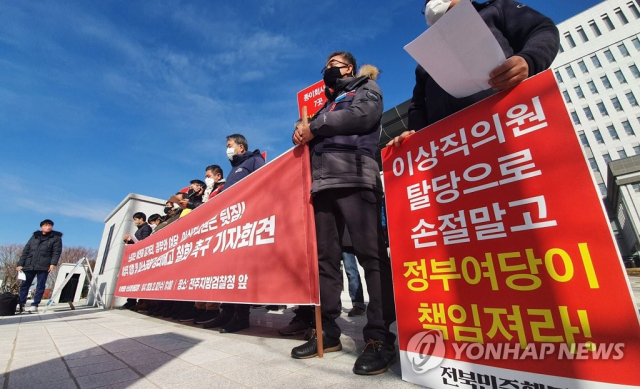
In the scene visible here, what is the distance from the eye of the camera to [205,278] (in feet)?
10.2

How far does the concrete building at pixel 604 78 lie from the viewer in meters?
32.2

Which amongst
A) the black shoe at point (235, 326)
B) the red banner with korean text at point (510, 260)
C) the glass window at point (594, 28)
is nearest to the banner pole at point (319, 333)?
the red banner with korean text at point (510, 260)

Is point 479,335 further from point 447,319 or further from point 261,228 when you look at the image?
Result: point 261,228

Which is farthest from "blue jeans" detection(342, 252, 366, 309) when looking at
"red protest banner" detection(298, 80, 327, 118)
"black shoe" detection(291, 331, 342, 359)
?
"red protest banner" detection(298, 80, 327, 118)

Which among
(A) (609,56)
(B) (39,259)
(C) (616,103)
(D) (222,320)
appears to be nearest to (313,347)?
(D) (222,320)

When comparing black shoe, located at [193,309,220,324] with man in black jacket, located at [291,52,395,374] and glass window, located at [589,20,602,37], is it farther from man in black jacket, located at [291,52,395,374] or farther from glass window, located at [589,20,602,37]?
glass window, located at [589,20,602,37]

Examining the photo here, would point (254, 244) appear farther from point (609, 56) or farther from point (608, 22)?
point (608, 22)

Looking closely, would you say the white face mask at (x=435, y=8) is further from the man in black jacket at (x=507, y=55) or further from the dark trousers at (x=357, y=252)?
the dark trousers at (x=357, y=252)

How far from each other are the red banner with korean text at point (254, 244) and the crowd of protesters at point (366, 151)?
5.2 inches

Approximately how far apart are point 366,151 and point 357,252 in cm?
69

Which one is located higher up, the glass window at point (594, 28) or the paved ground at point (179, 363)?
the glass window at point (594, 28)

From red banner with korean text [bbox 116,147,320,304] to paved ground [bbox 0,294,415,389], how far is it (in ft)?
1.21

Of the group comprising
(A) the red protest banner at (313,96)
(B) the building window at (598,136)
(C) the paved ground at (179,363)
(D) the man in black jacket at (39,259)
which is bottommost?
(C) the paved ground at (179,363)

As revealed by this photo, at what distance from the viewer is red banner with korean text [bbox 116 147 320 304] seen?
206cm
